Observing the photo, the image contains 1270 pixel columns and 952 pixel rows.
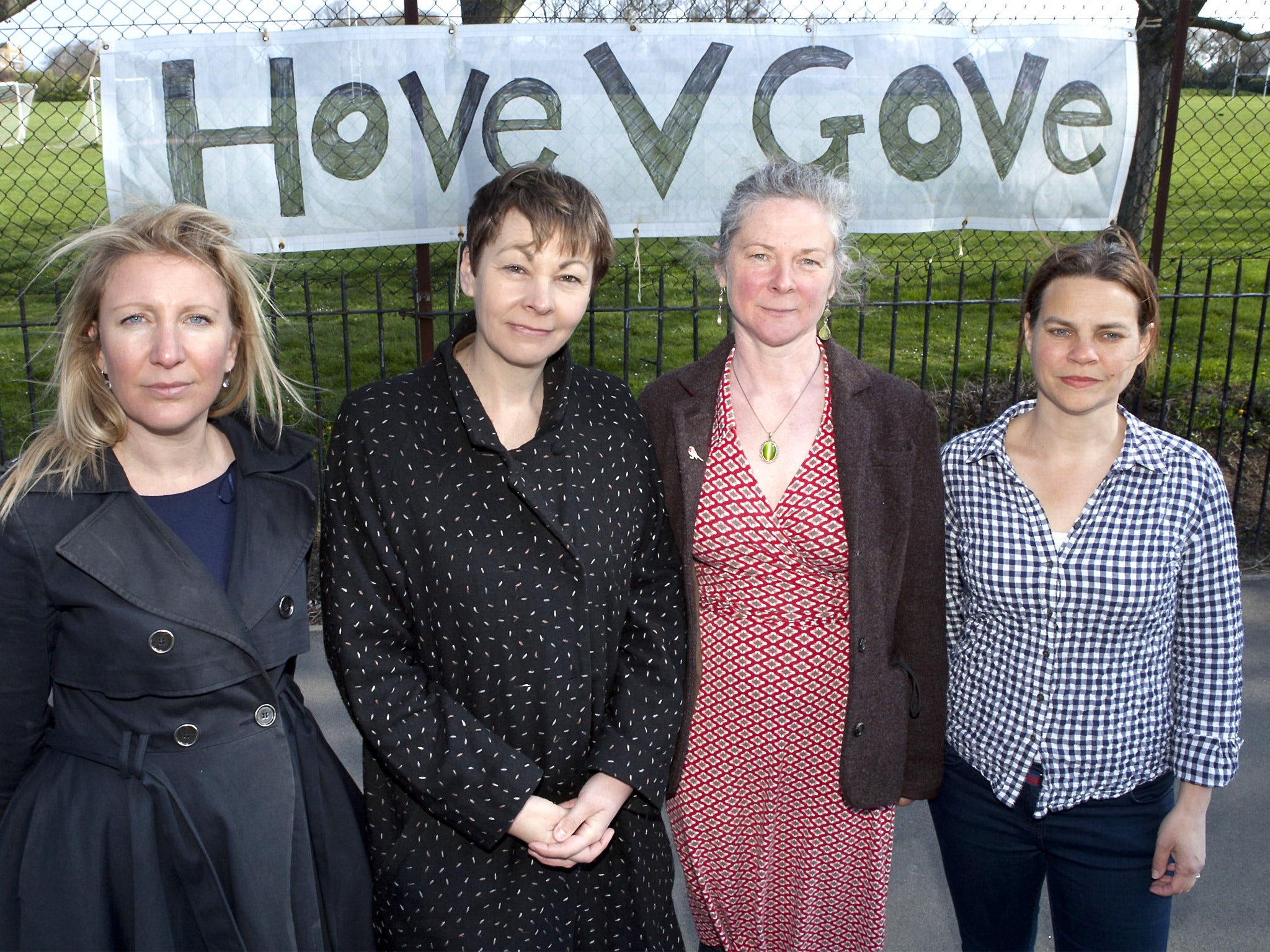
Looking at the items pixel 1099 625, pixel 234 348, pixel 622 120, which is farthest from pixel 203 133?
pixel 1099 625

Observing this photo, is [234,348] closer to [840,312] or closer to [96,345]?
[96,345]

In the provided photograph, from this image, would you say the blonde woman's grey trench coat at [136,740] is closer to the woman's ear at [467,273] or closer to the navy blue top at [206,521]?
the navy blue top at [206,521]

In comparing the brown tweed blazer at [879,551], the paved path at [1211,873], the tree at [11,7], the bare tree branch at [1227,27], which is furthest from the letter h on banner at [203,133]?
the bare tree branch at [1227,27]

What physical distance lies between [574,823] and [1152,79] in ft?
16.4

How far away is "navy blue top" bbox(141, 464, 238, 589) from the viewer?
180 centimetres

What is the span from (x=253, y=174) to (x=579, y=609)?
317cm

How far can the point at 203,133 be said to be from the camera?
4137 mm

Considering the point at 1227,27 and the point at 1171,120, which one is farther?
the point at 1227,27

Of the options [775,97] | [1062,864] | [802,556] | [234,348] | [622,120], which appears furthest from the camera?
[775,97]

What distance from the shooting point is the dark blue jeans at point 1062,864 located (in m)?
2.01

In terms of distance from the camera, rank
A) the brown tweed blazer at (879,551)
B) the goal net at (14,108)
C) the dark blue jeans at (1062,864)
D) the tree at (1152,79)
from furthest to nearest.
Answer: the tree at (1152,79), the goal net at (14,108), the brown tweed blazer at (879,551), the dark blue jeans at (1062,864)

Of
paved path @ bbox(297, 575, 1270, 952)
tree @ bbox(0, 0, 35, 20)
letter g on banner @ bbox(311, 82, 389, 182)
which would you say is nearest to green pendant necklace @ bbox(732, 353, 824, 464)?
paved path @ bbox(297, 575, 1270, 952)

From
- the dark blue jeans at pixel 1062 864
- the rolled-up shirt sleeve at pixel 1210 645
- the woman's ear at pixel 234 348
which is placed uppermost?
the woman's ear at pixel 234 348

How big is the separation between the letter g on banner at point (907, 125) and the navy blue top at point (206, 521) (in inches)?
147
